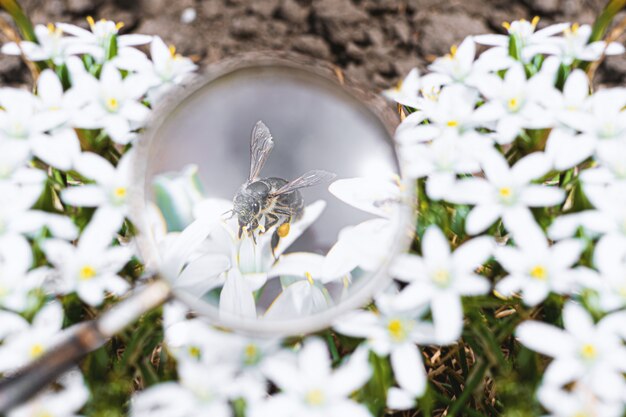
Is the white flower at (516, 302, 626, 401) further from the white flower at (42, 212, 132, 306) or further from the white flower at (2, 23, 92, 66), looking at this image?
the white flower at (2, 23, 92, 66)

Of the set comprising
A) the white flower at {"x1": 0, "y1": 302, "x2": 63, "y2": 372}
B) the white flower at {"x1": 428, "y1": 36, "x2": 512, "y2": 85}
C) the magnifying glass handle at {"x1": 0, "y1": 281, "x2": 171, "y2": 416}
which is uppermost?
the white flower at {"x1": 428, "y1": 36, "x2": 512, "y2": 85}

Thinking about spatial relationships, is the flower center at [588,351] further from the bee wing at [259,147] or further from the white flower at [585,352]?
the bee wing at [259,147]

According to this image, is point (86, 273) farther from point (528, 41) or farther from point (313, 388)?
point (528, 41)

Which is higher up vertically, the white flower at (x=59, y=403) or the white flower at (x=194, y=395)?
the white flower at (x=194, y=395)

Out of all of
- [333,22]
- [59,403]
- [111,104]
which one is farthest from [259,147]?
[333,22]

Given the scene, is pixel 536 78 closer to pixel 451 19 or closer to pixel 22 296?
pixel 22 296

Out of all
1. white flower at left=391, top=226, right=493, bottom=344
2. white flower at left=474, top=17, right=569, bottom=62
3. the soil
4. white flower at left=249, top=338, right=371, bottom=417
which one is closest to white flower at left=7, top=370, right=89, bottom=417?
white flower at left=249, top=338, right=371, bottom=417

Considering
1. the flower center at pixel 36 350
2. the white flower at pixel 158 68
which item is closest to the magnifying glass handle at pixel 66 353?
the flower center at pixel 36 350
